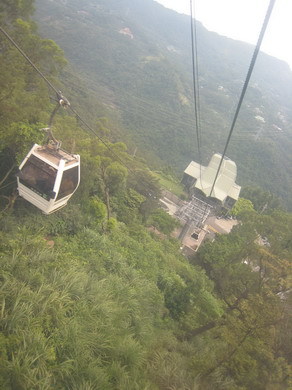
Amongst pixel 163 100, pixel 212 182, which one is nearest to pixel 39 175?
pixel 212 182

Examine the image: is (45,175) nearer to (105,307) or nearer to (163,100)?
(105,307)

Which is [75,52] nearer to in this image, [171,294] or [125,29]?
[125,29]

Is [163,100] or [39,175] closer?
[39,175]

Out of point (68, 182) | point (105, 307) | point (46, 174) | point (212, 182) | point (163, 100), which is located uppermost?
point (163, 100)

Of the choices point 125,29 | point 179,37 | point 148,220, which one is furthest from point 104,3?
point 148,220

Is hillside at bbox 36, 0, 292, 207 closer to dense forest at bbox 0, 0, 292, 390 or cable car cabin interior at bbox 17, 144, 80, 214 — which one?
dense forest at bbox 0, 0, 292, 390
